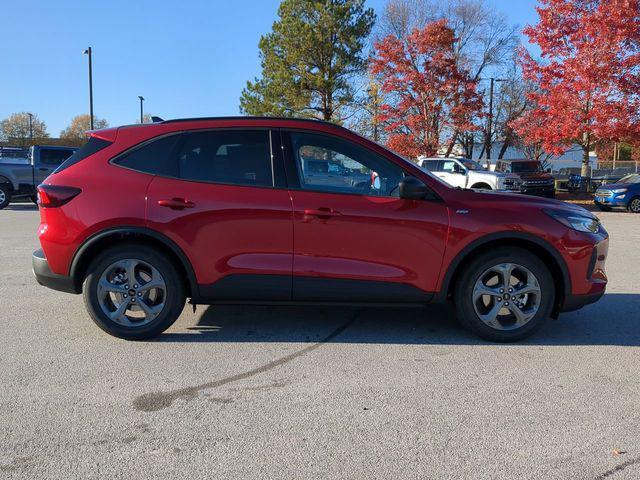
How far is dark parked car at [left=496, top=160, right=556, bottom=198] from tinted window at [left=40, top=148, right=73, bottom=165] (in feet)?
58.0

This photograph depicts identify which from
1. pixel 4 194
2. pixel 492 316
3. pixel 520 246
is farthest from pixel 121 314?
pixel 4 194

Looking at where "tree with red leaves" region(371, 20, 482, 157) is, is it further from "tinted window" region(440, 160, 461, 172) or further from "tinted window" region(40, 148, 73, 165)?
"tinted window" region(40, 148, 73, 165)

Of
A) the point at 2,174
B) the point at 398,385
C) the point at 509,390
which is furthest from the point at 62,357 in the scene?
the point at 2,174

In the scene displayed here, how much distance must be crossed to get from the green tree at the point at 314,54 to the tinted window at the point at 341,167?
2375 centimetres

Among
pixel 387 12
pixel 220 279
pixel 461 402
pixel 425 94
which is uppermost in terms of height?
pixel 387 12

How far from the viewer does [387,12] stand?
27.6 meters

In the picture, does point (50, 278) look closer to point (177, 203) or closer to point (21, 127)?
point (177, 203)

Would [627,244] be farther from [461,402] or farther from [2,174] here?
[2,174]

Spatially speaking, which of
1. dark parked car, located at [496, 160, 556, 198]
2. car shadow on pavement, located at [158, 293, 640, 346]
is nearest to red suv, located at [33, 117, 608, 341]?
car shadow on pavement, located at [158, 293, 640, 346]

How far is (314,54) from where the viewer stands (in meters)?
28.6

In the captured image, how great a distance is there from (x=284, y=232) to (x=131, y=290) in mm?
1371

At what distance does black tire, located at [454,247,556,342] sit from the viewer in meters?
4.30

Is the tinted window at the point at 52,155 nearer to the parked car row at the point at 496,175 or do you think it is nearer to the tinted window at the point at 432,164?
the parked car row at the point at 496,175

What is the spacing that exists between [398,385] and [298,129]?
2.20m
